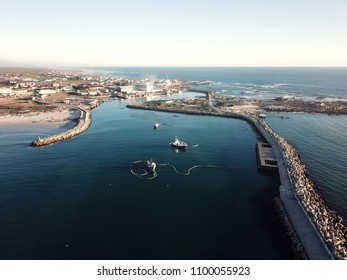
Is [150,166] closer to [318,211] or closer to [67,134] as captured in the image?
[318,211]

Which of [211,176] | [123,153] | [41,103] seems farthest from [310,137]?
[41,103]

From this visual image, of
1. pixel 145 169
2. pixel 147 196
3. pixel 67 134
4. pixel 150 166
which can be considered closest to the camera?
pixel 147 196

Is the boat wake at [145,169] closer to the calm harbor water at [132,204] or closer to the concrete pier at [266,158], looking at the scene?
the calm harbor water at [132,204]

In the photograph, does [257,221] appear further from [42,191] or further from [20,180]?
[20,180]

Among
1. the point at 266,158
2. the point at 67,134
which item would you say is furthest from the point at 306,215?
the point at 67,134

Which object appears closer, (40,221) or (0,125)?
(40,221)

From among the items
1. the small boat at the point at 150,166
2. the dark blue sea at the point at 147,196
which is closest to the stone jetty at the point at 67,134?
the dark blue sea at the point at 147,196
